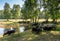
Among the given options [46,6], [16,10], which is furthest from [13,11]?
[46,6]

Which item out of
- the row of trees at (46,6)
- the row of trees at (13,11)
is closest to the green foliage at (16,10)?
the row of trees at (13,11)

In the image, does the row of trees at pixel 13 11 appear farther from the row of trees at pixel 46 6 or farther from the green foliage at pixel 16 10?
the row of trees at pixel 46 6

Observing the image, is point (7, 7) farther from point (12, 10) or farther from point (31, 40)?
point (31, 40)

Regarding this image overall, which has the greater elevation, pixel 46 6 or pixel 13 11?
pixel 46 6

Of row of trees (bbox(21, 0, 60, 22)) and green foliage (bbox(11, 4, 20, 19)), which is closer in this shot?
row of trees (bbox(21, 0, 60, 22))

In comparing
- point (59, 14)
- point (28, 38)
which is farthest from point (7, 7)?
point (28, 38)

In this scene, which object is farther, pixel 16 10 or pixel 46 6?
pixel 16 10

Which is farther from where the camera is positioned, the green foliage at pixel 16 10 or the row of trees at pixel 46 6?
the green foliage at pixel 16 10

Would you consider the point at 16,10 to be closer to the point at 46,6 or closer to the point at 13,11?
the point at 13,11

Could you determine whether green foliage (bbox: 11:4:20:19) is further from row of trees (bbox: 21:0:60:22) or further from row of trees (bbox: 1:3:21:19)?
row of trees (bbox: 21:0:60:22)

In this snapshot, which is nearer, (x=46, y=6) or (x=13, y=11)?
(x=46, y=6)

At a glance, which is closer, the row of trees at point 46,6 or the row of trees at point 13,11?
the row of trees at point 46,6

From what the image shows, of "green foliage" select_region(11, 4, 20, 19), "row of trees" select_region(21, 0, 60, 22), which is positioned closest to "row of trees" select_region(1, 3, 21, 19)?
"green foliage" select_region(11, 4, 20, 19)

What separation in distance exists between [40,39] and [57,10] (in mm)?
6665
